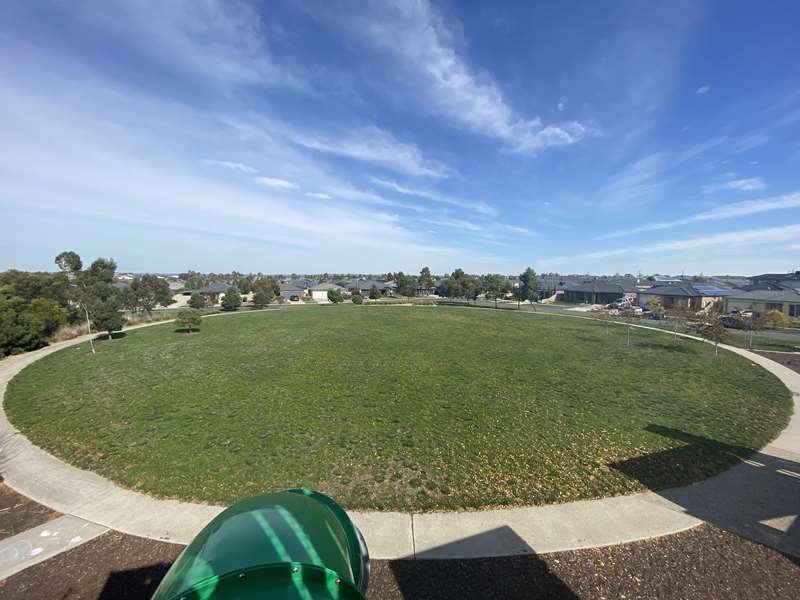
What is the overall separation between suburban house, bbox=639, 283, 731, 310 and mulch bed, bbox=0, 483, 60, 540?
6354cm

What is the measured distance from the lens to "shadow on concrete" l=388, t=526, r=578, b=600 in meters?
4.76

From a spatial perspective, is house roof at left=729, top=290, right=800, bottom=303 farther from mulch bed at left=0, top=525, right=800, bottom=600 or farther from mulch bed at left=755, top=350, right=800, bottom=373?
mulch bed at left=0, top=525, right=800, bottom=600

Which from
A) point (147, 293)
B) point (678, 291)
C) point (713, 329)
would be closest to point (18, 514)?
point (713, 329)

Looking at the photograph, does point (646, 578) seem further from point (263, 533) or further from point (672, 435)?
point (672, 435)

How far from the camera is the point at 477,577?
5.02m

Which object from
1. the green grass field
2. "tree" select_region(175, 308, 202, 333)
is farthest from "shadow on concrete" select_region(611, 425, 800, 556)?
"tree" select_region(175, 308, 202, 333)

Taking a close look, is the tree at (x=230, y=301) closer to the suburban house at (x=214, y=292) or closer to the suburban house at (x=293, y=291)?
the suburban house at (x=214, y=292)

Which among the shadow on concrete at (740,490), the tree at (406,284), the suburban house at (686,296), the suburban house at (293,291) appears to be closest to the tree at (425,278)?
the tree at (406,284)

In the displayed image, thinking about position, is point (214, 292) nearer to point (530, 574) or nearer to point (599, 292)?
point (530, 574)

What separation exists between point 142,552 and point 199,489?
170cm

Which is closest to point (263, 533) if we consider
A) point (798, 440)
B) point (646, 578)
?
point (646, 578)

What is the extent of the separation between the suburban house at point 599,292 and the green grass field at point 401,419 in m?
52.6

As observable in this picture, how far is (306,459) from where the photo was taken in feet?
28.2

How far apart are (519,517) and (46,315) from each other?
36662mm
